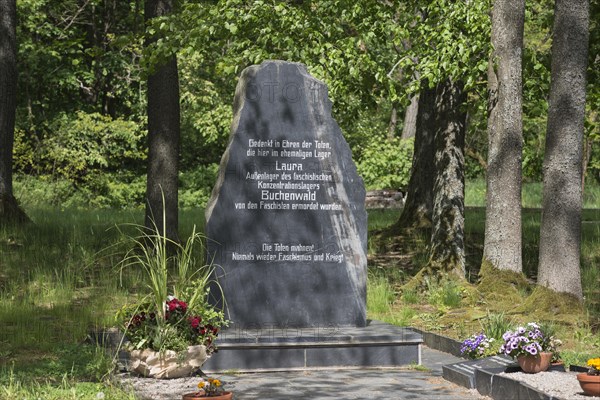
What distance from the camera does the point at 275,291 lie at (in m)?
12.2

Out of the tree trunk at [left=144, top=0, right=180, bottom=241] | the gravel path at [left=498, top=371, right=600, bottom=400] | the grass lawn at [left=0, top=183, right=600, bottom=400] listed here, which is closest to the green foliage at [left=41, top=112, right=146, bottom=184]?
the grass lawn at [left=0, top=183, right=600, bottom=400]

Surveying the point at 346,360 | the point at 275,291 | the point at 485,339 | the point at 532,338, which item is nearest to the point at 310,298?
the point at 275,291

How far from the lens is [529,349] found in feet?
30.3

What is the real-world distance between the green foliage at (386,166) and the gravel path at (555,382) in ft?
99.4

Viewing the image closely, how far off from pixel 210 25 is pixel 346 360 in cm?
748

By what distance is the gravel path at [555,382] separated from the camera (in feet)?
27.5

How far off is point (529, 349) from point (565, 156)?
5326 millimetres

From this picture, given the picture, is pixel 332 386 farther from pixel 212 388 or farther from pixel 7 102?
pixel 7 102

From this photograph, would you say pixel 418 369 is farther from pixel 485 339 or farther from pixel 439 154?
pixel 439 154

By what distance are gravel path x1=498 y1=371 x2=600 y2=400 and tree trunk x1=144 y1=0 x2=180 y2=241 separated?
35.1 ft

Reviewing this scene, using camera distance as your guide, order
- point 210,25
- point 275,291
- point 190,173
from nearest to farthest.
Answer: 1. point 275,291
2. point 210,25
3. point 190,173

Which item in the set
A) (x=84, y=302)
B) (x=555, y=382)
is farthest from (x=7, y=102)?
(x=555, y=382)

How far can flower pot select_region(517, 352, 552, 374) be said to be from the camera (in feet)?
30.8

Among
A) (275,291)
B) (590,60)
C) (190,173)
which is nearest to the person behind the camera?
(275,291)
